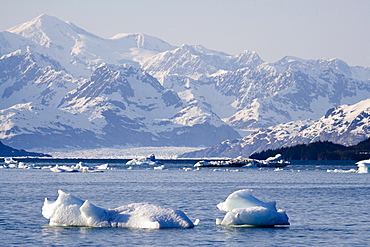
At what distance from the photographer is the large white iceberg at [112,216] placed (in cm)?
7225

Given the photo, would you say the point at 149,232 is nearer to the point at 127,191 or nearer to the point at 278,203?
the point at 278,203

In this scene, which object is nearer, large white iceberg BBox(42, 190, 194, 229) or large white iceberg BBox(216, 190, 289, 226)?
large white iceberg BBox(42, 190, 194, 229)

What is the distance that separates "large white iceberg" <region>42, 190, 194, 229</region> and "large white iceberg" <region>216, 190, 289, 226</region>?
12.3ft

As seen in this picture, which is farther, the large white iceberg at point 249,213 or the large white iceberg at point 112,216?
the large white iceberg at point 249,213

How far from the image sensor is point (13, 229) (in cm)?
7531

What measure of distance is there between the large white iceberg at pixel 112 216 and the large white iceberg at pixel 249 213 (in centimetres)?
375

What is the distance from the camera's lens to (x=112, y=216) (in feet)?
242

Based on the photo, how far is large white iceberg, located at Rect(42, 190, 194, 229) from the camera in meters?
72.2

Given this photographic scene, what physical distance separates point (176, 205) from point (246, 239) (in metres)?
32.8

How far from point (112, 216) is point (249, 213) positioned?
37.2 feet

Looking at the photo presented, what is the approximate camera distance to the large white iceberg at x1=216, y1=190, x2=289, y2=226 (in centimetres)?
7275

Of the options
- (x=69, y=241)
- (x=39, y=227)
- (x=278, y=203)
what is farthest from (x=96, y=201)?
(x=69, y=241)

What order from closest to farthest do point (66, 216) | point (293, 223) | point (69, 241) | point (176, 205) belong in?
point (69, 241)
point (66, 216)
point (293, 223)
point (176, 205)

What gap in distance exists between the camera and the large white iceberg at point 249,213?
239 feet
